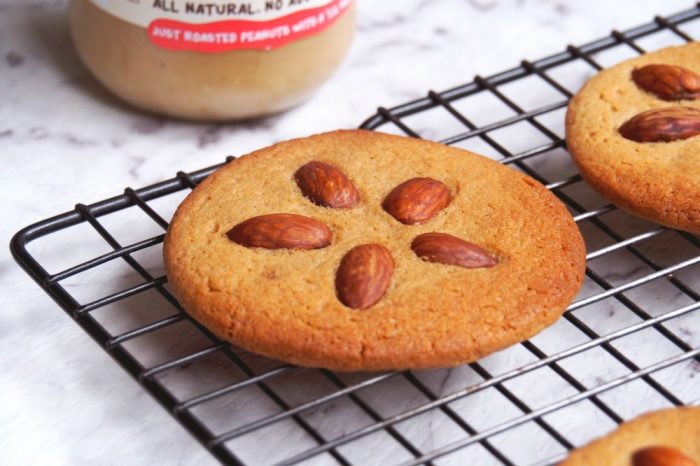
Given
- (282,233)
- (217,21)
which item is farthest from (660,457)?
(217,21)

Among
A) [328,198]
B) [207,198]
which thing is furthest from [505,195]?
[207,198]

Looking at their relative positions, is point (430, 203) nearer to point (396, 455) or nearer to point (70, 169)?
point (396, 455)

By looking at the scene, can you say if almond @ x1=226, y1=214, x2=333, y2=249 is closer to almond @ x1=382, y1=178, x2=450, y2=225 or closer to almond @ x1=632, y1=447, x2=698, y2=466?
almond @ x1=382, y1=178, x2=450, y2=225

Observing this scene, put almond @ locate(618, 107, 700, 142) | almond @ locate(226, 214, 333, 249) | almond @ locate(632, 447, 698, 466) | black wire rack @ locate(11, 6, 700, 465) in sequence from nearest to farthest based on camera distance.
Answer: almond @ locate(632, 447, 698, 466) < black wire rack @ locate(11, 6, 700, 465) < almond @ locate(226, 214, 333, 249) < almond @ locate(618, 107, 700, 142)

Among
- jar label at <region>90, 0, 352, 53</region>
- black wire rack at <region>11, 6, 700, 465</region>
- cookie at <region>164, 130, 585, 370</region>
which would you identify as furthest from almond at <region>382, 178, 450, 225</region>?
jar label at <region>90, 0, 352, 53</region>

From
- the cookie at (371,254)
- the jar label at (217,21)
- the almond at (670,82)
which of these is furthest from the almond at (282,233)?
the almond at (670,82)

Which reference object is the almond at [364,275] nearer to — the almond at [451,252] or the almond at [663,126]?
the almond at [451,252]

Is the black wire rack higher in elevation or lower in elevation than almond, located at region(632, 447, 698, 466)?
lower
